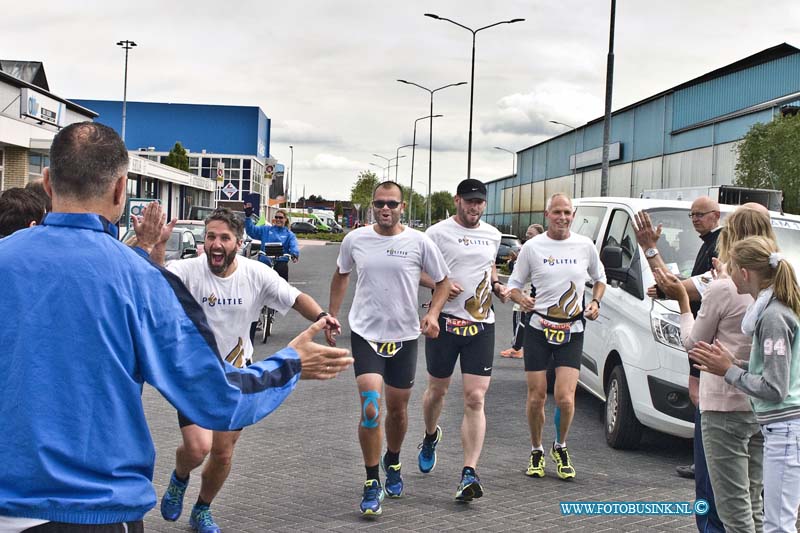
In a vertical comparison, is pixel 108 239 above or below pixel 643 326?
above

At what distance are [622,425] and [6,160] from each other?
1505 inches

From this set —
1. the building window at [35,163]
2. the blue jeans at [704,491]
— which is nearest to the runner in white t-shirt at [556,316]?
the blue jeans at [704,491]

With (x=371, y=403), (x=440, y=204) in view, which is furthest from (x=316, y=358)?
(x=440, y=204)

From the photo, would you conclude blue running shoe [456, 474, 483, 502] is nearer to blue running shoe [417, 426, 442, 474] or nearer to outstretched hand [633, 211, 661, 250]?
blue running shoe [417, 426, 442, 474]

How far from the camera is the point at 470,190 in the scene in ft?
23.1

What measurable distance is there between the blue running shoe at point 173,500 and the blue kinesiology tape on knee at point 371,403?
1.20 meters

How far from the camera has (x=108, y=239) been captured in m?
2.41

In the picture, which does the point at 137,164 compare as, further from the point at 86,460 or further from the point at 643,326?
the point at 86,460

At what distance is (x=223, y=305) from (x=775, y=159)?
28.0m

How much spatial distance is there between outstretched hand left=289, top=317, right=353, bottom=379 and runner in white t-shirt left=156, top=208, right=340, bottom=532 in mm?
2507

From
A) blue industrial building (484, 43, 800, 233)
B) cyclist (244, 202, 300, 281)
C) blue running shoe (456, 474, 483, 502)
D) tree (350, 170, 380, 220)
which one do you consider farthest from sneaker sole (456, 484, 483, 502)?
tree (350, 170, 380, 220)

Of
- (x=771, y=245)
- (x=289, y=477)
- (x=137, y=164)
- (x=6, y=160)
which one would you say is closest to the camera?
(x=771, y=245)

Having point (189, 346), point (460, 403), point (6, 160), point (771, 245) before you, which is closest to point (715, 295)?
point (771, 245)

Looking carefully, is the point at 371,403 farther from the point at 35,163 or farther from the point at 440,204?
the point at 440,204
